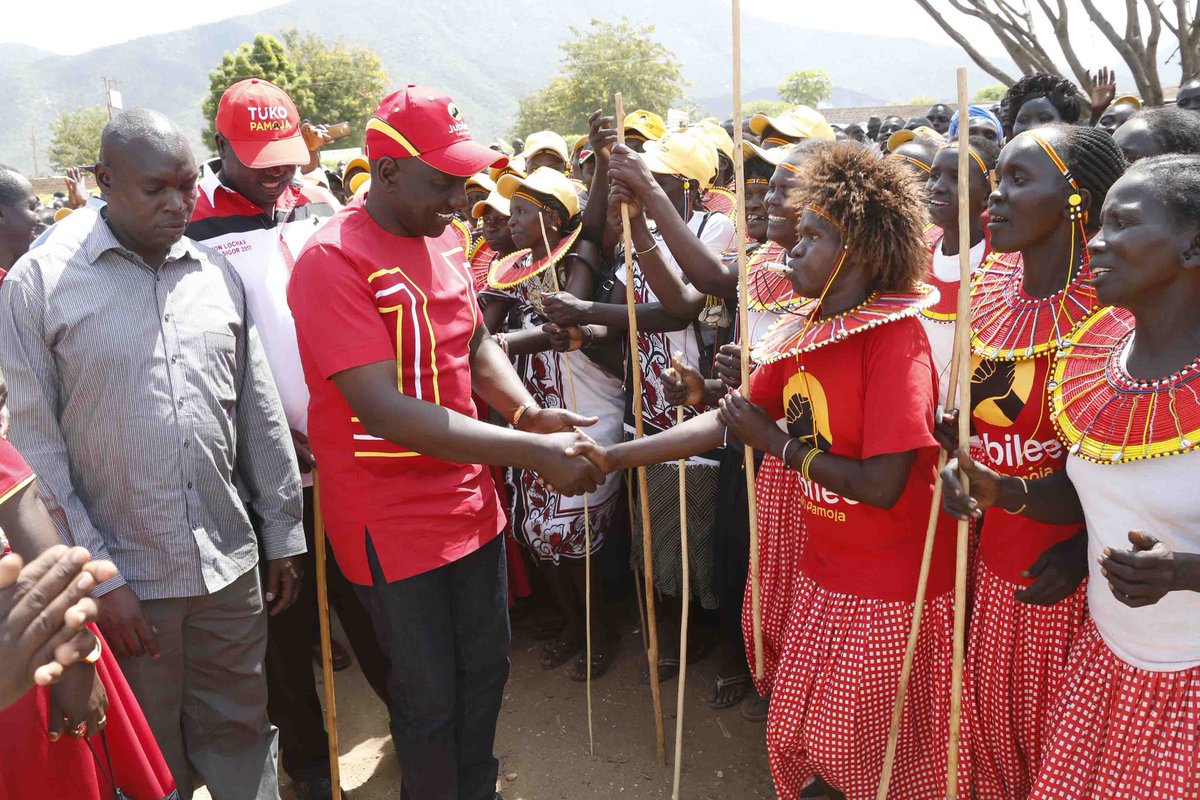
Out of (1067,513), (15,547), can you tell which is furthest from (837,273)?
(15,547)

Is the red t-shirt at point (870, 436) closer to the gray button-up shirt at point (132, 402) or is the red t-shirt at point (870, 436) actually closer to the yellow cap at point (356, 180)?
the gray button-up shirt at point (132, 402)

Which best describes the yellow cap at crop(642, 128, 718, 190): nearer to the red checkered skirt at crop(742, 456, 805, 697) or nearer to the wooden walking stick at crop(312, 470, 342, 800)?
the red checkered skirt at crop(742, 456, 805, 697)

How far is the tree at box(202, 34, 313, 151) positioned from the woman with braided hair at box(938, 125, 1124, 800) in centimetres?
5398

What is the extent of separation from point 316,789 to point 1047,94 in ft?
16.6

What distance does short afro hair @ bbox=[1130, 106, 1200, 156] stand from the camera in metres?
A: 3.22

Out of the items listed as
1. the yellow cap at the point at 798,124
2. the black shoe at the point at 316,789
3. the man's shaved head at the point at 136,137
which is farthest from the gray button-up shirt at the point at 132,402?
the yellow cap at the point at 798,124

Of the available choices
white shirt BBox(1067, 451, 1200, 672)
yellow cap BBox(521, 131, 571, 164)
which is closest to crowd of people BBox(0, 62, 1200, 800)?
white shirt BBox(1067, 451, 1200, 672)

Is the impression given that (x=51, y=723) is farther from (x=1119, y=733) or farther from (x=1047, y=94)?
(x=1047, y=94)

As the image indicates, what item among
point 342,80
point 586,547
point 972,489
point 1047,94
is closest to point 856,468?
point 972,489

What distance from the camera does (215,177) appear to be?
3.58 metres

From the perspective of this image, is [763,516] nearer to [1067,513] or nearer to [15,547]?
[1067,513]

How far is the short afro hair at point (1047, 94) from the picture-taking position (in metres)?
4.93

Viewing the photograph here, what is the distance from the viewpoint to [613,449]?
3088 millimetres

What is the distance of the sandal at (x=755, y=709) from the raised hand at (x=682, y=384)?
1.53m
